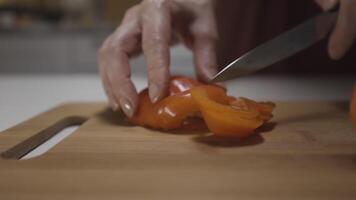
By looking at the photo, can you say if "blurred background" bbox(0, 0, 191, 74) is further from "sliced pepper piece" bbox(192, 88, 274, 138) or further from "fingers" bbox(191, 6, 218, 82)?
"sliced pepper piece" bbox(192, 88, 274, 138)

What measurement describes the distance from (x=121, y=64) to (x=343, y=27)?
0.46 metres

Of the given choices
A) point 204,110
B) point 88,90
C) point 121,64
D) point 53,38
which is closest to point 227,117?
point 204,110

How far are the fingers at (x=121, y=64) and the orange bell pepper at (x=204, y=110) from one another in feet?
0.10

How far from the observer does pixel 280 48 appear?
958 mm

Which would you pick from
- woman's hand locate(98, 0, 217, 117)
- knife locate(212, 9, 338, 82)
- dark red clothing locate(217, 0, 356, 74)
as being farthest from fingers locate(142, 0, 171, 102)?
dark red clothing locate(217, 0, 356, 74)

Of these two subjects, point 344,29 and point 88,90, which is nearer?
point 344,29

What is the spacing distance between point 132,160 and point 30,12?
9.00 ft

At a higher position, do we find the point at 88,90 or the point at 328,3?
the point at 328,3

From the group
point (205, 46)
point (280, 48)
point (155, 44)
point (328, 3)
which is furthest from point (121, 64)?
point (328, 3)

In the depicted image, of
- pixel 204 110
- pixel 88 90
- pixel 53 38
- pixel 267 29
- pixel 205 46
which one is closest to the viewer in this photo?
pixel 204 110

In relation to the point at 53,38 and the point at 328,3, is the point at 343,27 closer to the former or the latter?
the point at 328,3

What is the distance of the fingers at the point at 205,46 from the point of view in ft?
3.52

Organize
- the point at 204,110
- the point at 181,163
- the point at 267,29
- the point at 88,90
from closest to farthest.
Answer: the point at 181,163, the point at 204,110, the point at 88,90, the point at 267,29

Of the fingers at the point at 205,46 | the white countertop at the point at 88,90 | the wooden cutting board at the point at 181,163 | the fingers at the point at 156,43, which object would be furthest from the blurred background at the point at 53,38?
the wooden cutting board at the point at 181,163
